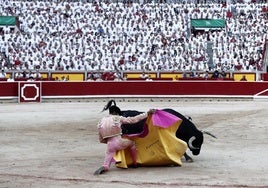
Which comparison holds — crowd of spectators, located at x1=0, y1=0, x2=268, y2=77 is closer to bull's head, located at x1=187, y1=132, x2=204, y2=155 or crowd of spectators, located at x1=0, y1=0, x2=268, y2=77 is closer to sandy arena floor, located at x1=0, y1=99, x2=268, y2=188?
sandy arena floor, located at x1=0, y1=99, x2=268, y2=188

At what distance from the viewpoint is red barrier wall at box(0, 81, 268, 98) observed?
1020 inches

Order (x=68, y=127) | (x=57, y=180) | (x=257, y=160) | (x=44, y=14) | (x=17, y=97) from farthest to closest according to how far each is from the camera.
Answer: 1. (x=44, y=14)
2. (x=17, y=97)
3. (x=68, y=127)
4. (x=257, y=160)
5. (x=57, y=180)

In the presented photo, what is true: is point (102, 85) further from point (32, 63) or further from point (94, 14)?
point (94, 14)

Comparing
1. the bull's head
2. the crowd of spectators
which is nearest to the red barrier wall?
the crowd of spectators

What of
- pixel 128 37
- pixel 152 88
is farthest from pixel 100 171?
pixel 128 37

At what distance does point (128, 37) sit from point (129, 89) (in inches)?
367

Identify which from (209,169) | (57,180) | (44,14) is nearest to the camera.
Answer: (57,180)

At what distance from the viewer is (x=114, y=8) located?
1516 inches

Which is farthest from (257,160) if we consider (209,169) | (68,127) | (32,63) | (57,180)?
(32,63)

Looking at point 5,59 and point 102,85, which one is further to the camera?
point 5,59

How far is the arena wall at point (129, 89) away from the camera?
25172mm

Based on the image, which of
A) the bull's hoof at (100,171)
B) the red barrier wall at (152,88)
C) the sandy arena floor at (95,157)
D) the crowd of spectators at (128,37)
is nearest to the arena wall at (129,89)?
the red barrier wall at (152,88)

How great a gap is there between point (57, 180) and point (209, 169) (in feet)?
7.19

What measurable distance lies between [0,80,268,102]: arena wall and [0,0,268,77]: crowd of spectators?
622 cm
